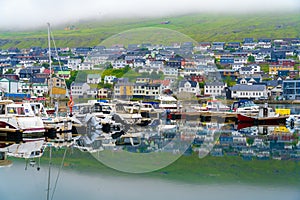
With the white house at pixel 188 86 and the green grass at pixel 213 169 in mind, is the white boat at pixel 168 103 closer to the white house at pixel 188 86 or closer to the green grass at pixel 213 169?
the white house at pixel 188 86

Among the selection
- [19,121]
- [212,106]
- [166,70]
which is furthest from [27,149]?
[212,106]

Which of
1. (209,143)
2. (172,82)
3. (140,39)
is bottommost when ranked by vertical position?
(209,143)

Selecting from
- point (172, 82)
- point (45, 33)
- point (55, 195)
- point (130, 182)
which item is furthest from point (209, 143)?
point (45, 33)

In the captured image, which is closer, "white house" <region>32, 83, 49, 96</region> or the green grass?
the green grass

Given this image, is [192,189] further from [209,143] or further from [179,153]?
[209,143]

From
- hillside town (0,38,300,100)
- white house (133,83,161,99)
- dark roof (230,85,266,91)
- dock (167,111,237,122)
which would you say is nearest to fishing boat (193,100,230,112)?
dock (167,111,237,122)

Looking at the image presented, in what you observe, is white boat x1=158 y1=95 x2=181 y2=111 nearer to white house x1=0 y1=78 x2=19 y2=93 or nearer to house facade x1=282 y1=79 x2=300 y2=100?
white house x1=0 y1=78 x2=19 y2=93
